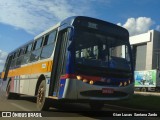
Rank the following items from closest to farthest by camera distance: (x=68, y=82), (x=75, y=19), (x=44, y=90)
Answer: (x=68, y=82) → (x=75, y=19) → (x=44, y=90)

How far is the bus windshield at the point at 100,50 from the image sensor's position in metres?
11.9

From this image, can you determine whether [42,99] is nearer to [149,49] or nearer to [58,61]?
[58,61]

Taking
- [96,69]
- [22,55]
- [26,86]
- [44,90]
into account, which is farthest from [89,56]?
[22,55]

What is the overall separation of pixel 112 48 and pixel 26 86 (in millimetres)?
5878

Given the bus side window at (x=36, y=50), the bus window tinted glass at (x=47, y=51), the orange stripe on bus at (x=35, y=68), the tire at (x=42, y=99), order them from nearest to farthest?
the tire at (x=42, y=99)
the orange stripe on bus at (x=35, y=68)
the bus window tinted glass at (x=47, y=51)
the bus side window at (x=36, y=50)

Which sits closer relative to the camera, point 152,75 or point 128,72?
point 128,72

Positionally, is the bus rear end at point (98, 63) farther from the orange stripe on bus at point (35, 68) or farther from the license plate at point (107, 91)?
the orange stripe on bus at point (35, 68)

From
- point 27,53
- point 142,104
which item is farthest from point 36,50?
point 142,104

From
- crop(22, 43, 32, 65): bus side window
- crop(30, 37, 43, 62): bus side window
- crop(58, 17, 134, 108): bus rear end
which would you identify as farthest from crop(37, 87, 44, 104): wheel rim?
crop(22, 43, 32, 65): bus side window

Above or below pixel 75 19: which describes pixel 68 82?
below

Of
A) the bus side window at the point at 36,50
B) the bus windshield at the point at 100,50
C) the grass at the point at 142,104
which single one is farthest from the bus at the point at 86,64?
the grass at the point at 142,104

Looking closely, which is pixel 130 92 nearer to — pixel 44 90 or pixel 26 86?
pixel 44 90

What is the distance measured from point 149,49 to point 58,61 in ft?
230

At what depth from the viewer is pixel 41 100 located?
1369cm
